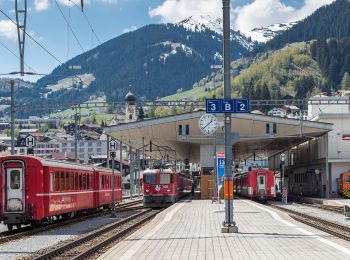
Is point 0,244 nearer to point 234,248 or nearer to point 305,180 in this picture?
point 234,248

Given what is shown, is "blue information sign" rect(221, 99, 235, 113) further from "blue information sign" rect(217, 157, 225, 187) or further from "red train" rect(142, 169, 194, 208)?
"red train" rect(142, 169, 194, 208)

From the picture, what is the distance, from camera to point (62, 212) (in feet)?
96.3

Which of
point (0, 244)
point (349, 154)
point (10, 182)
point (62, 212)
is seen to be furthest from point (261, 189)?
point (0, 244)

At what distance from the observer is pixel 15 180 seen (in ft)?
84.5

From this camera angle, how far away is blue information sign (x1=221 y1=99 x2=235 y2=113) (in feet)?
66.7

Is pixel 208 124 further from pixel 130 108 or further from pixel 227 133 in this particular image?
pixel 130 108

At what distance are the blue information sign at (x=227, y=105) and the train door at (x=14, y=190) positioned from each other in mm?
9089

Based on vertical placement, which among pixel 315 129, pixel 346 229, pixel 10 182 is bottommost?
pixel 346 229

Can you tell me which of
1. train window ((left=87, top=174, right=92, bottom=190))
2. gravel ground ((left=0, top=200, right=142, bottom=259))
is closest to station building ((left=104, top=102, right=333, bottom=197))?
train window ((left=87, top=174, right=92, bottom=190))

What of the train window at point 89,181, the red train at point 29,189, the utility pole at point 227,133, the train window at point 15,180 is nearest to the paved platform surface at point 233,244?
the utility pole at point 227,133

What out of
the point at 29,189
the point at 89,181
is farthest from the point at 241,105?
the point at 89,181

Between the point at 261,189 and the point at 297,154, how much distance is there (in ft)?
116

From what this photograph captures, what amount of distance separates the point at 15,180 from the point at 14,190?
1.27ft

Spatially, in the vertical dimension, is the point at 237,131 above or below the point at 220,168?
above
